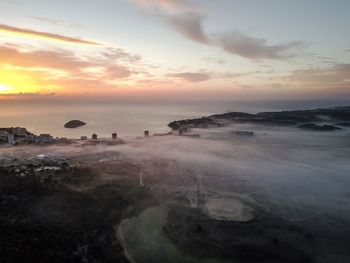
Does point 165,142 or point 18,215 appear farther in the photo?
point 165,142

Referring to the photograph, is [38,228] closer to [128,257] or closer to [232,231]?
[128,257]

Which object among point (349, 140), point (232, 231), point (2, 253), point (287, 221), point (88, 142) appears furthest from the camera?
point (349, 140)

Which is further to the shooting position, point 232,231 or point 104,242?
point 232,231

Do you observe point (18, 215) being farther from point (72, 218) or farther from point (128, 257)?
point (128, 257)

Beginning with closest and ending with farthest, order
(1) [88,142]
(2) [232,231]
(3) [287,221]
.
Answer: (2) [232,231], (3) [287,221], (1) [88,142]

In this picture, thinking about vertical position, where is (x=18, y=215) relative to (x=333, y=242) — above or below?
above

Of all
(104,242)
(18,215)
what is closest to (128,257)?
(104,242)

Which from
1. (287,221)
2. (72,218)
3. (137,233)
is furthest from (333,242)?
(72,218)

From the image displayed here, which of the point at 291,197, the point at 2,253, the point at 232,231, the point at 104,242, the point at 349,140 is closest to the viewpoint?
the point at 2,253

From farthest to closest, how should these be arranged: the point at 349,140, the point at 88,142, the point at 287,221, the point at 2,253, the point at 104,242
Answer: the point at 349,140
the point at 88,142
the point at 287,221
the point at 104,242
the point at 2,253
